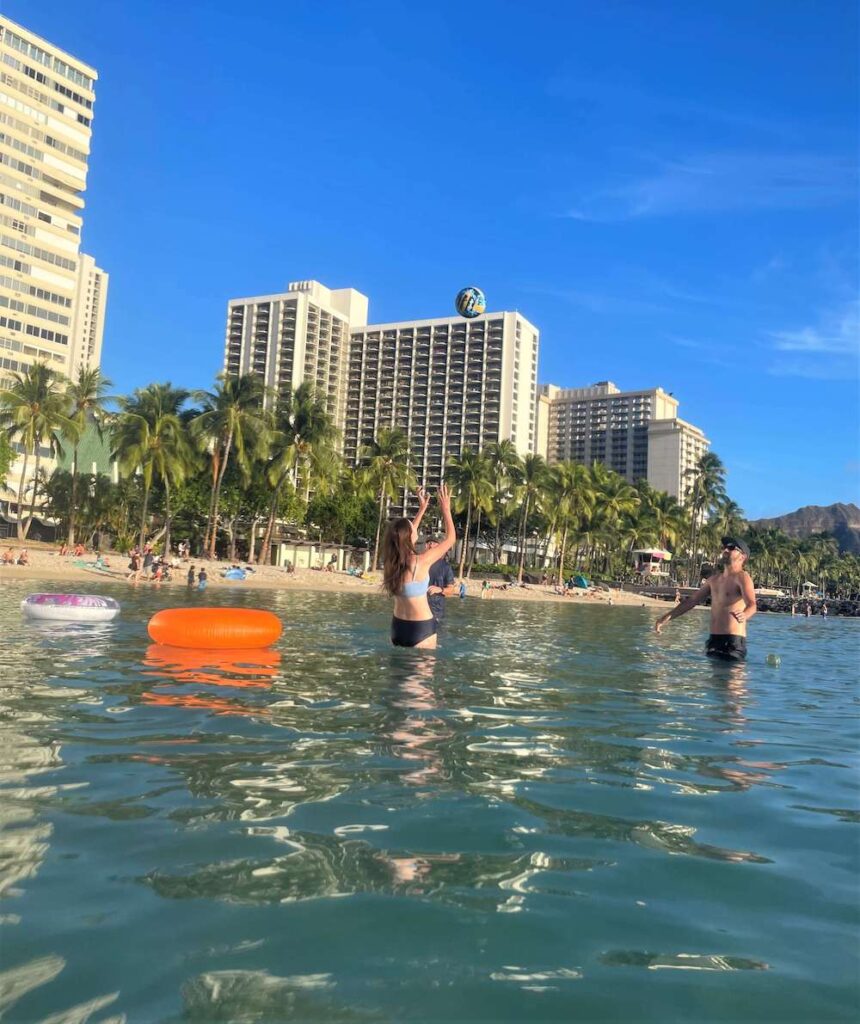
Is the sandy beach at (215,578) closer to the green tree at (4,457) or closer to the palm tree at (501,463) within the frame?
the green tree at (4,457)

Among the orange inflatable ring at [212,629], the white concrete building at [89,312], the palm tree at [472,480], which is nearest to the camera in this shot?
the orange inflatable ring at [212,629]

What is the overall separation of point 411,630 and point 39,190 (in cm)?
10222

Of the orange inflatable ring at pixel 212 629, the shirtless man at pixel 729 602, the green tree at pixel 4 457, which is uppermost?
the green tree at pixel 4 457

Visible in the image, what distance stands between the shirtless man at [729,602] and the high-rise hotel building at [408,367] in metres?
133

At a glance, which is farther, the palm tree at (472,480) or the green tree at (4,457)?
the palm tree at (472,480)

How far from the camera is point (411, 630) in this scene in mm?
9633

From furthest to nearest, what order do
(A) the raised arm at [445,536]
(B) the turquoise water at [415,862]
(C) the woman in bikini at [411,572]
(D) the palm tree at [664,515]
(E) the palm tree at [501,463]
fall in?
(D) the palm tree at [664,515] < (E) the palm tree at [501,463] < (C) the woman in bikini at [411,572] < (A) the raised arm at [445,536] < (B) the turquoise water at [415,862]

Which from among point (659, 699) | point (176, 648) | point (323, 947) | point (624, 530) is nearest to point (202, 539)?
point (624, 530)

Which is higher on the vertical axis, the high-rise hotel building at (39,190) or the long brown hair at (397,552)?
the high-rise hotel building at (39,190)

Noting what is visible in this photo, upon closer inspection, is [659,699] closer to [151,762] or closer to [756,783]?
[756,783]

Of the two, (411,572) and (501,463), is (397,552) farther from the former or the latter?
(501,463)

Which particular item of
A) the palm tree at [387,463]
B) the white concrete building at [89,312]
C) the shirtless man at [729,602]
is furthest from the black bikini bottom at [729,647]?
the white concrete building at [89,312]

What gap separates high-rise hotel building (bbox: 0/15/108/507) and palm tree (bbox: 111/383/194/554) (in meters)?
36.9

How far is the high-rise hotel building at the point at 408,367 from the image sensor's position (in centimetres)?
14625
